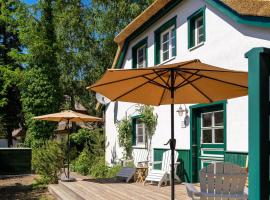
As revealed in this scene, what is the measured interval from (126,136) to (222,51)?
6662mm

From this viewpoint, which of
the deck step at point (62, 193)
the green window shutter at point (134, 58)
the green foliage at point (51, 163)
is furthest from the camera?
the green window shutter at point (134, 58)

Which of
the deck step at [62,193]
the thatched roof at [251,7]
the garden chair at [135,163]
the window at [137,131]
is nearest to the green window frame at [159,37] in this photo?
the window at [137,131]

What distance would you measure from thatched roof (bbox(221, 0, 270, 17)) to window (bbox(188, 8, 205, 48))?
4.28ft

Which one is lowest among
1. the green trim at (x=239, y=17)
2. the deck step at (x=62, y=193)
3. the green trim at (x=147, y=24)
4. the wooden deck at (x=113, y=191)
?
the deck step at (x=62, y=193)

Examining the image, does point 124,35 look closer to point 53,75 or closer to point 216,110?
point 216,110

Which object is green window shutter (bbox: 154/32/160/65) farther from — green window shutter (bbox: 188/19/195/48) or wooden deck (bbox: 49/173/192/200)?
wooden deck (bbox: 49/173/192/200)

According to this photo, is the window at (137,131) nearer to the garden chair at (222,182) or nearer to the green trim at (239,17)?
the green trim at (239,17)

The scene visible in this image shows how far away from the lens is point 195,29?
10.7 meters

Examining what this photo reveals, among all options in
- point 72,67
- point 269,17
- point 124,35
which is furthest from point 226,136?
point 72,67

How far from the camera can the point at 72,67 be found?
911 inches

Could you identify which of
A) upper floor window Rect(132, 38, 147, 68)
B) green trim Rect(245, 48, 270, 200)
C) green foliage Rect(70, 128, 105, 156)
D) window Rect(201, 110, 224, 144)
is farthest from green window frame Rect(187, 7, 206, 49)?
green foliage Rect(70, 128, 105, 156)

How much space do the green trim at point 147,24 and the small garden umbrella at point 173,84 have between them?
17.3 ft

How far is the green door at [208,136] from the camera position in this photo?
9344mm

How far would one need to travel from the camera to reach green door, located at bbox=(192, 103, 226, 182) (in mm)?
9344
